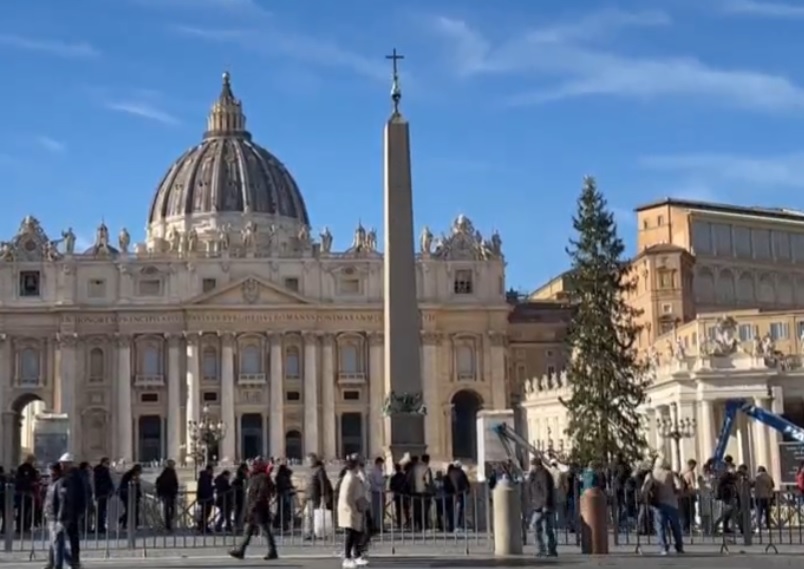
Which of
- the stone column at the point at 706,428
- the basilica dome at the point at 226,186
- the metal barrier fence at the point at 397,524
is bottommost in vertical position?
the metal barrier fence at the point at 397,524

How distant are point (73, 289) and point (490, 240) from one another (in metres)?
25.2

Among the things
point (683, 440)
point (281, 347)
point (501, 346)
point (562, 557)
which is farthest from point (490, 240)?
point (562, 557)

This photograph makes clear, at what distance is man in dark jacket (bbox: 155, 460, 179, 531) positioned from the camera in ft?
81.9

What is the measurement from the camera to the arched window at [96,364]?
84.0 meters

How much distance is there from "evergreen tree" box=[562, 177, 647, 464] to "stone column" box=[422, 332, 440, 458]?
4049cm

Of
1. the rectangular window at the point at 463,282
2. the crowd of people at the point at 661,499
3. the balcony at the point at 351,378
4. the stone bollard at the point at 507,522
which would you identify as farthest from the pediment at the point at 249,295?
the stone bollard at the point at 507,522

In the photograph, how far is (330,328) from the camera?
3349 inches

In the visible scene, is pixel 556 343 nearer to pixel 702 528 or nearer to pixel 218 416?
pixel 218 416

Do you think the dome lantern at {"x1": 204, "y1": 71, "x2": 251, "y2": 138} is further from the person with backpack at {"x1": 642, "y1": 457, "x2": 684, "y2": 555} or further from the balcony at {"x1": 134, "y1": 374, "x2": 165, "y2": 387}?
the person with backpack at {"x1": 642, "y1": 457, "x2": 684, "y2": 555}

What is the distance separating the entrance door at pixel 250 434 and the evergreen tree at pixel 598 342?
1700 inches

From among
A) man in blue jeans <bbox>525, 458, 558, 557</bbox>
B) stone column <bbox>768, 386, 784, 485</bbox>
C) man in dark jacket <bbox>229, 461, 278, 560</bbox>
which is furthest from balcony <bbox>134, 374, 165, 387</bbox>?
man in blue jeans <bbox>525, 458, 558, 557</bbox>

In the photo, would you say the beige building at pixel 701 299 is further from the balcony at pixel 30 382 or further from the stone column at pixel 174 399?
the balcony at pixel 30 382

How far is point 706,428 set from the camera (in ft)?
159

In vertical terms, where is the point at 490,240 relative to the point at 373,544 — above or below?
above
